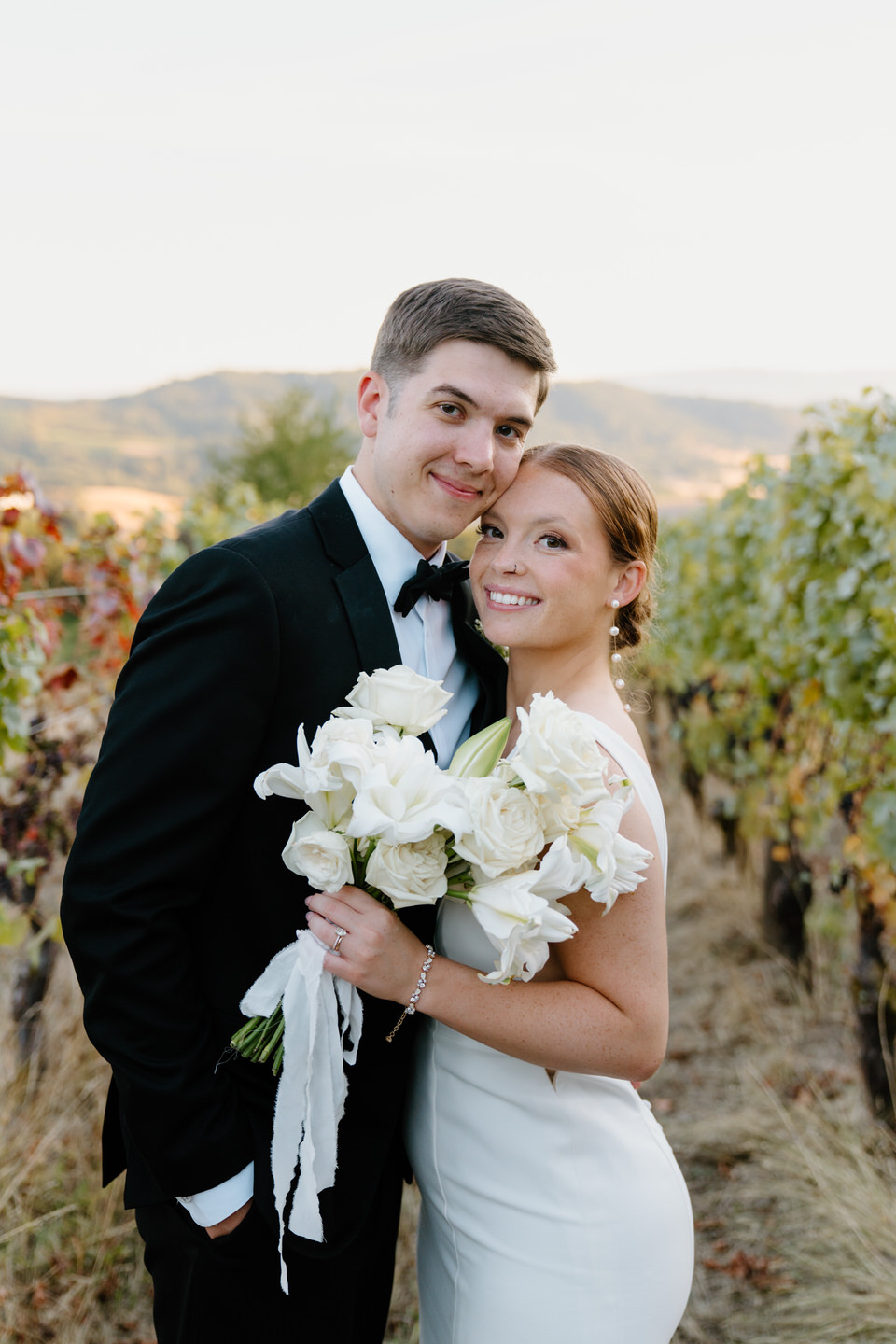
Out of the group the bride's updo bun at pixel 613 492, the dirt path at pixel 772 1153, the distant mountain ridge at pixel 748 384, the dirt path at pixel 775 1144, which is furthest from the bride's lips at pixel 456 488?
the distant mountain ridge at pixel 748 384

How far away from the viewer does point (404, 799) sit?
1649mm

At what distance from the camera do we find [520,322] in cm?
233

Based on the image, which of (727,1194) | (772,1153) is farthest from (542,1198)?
(772,1153)

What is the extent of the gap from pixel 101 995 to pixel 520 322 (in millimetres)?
1713

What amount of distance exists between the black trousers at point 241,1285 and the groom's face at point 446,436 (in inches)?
61.0

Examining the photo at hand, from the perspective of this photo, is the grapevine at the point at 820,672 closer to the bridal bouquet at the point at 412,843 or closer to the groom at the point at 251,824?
the groom at the point at 251,824

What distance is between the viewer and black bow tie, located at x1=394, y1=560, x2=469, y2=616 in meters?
2.30

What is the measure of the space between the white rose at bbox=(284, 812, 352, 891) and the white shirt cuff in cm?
70

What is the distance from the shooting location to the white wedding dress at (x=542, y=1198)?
6.87ft

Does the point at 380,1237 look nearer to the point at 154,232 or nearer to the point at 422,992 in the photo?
the point at 422,992

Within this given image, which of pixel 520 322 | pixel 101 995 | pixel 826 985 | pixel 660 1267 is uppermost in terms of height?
pixel 520 322

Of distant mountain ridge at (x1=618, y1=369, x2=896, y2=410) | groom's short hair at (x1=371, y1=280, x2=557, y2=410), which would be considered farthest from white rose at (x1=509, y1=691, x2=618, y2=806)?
distant mountain ridge at (x1=618, y1=369, x2=896, y2=410)

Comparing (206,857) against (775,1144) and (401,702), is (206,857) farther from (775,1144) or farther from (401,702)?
(775,1144)

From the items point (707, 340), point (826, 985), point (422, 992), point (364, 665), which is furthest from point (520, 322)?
point (707, 340)
